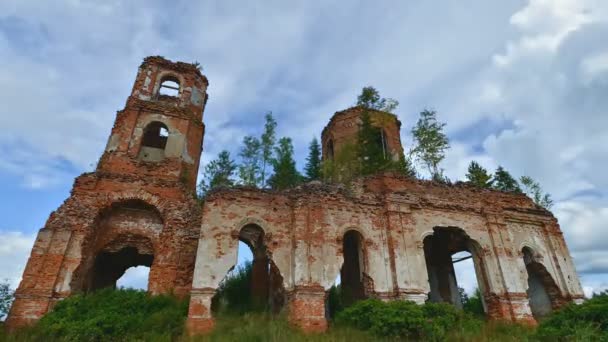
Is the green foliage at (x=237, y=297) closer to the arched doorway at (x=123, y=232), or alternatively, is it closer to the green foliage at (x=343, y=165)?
the arched doorway at (x=123, y=232)

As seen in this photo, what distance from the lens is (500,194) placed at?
52.9 feet

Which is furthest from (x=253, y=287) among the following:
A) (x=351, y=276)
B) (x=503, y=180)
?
(x=503, y=180)

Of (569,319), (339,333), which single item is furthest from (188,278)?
(569,319)

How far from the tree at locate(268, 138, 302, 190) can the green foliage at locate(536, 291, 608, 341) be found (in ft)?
46.1

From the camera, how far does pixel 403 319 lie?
959 centimetres

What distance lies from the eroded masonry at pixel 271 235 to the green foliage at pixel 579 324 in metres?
2.88

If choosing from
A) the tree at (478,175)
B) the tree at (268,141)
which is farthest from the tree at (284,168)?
the tree at (478,175)

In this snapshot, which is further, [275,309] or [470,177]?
[470,177]

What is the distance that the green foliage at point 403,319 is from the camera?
9555mm

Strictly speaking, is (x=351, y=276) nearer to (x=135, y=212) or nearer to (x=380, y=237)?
(x=380, y=237)

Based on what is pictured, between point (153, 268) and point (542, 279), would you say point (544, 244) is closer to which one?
point (542, 279)

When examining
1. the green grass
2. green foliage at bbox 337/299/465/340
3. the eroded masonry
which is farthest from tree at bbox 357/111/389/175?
the green grass

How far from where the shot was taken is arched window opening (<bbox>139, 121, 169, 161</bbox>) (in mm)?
16688

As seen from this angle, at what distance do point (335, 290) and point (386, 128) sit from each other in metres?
11.0
